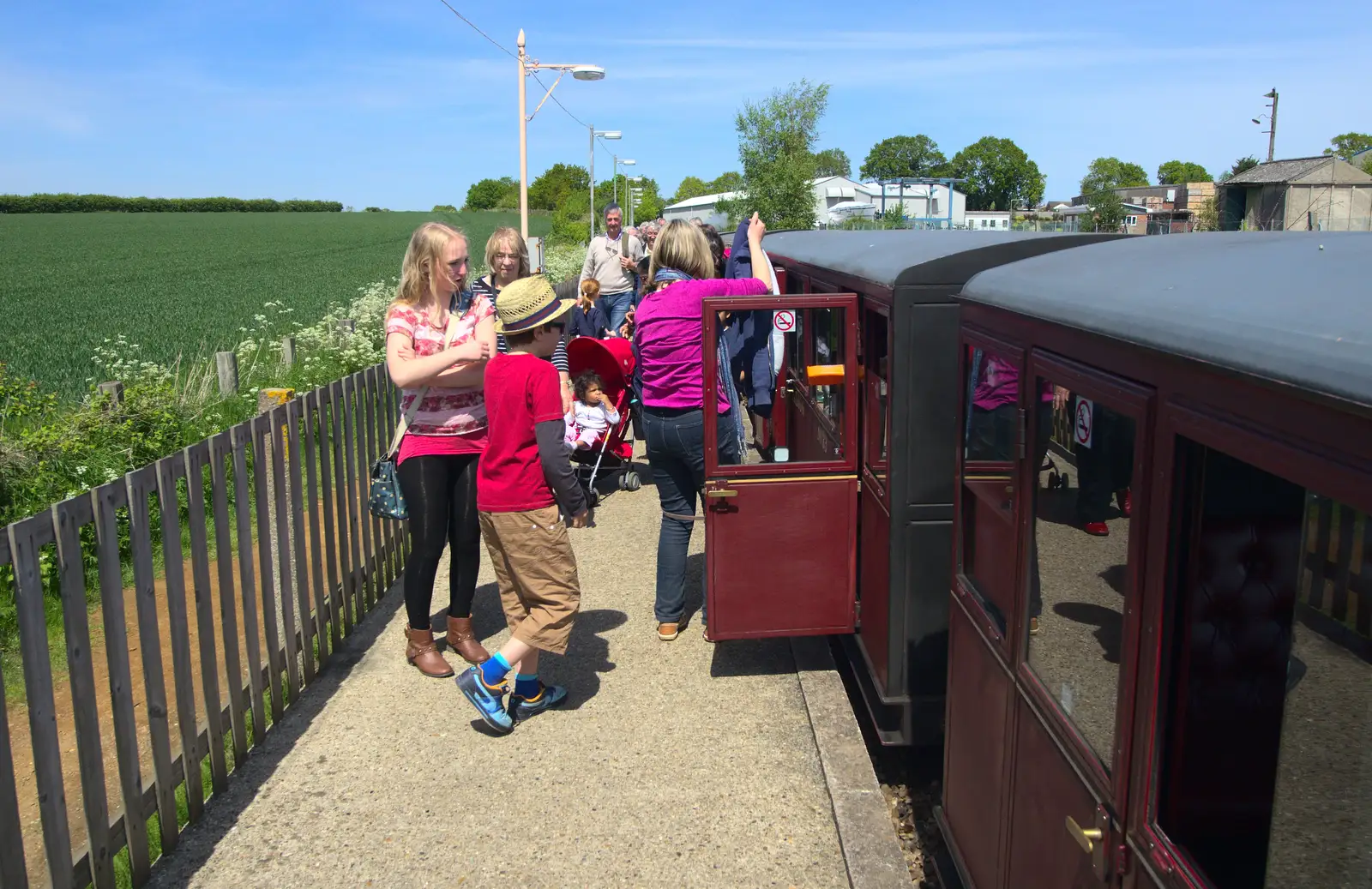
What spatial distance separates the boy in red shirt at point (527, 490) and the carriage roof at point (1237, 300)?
74.9 inches

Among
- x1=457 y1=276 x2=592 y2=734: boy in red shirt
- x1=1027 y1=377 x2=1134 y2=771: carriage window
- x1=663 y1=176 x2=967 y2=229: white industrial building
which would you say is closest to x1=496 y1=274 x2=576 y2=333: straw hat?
x1=457 y1=276 x2=592 y2=734: boy in red shirt

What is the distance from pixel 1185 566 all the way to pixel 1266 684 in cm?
32

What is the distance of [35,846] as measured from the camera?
370cm

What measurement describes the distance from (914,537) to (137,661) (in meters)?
→ 3.85

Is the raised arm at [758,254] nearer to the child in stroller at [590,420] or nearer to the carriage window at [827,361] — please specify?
the carriage window at [827,361]

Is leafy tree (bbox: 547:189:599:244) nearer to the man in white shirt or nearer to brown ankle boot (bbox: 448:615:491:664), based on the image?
the man in white shirt

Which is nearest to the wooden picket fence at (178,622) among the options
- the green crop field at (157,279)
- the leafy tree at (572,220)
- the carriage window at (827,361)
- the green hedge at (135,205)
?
the carriage window at (827,361)

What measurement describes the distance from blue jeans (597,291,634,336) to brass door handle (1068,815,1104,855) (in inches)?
312

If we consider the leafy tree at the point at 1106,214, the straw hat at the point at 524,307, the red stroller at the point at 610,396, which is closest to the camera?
the straw hat at the point at 524,307

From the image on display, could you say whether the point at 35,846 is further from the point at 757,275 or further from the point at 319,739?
the point at 757,275

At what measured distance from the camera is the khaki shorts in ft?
13.9

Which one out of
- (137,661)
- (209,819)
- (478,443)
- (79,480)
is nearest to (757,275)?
(478,443)

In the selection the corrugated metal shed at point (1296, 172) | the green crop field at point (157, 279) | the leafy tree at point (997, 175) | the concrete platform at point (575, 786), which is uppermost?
the leafy tree at point (997, 175)

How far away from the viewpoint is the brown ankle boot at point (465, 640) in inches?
195
